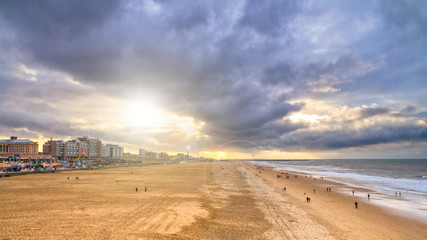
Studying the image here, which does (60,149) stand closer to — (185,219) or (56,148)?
(56,148)

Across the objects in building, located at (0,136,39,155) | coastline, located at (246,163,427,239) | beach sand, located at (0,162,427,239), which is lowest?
coastline, located at (246,163,427,239)

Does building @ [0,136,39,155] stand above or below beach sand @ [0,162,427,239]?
above

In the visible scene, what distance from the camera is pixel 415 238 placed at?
860 inches

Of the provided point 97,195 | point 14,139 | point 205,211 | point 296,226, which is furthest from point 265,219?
point 14,139

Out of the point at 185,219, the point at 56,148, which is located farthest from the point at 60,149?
the point at 185,219

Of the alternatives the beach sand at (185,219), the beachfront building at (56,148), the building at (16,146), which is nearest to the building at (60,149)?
the beachfront building at (56,148)

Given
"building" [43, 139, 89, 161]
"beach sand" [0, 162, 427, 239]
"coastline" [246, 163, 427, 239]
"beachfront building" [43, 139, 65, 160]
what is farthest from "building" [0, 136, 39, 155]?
"coastline" [246, 163, 427, 239]

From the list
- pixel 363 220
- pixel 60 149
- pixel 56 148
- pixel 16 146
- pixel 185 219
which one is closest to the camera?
pixel 185 219

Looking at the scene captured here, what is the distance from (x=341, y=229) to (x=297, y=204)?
11135mm

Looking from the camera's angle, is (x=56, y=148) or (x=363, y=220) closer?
(x=363, y=220)

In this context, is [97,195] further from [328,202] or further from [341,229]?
[328,202]

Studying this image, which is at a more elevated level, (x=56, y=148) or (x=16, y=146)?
(x=16, y=146)

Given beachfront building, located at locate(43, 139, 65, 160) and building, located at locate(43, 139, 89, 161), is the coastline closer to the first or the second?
building, located at locate(43, 139, 89, 161)

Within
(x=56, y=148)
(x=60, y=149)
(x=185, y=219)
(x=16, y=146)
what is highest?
(x=16, y=146)
